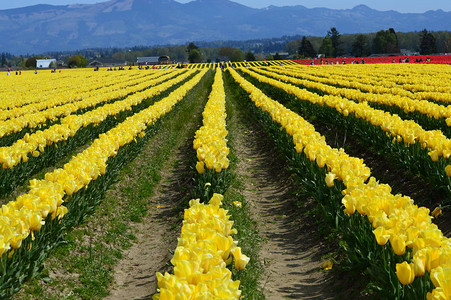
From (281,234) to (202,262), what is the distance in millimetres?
4335

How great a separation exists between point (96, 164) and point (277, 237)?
3284mm

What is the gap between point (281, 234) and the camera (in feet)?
25.2

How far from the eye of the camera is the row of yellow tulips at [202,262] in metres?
3.03

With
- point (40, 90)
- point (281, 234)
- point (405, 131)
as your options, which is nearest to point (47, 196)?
point (281, 234)

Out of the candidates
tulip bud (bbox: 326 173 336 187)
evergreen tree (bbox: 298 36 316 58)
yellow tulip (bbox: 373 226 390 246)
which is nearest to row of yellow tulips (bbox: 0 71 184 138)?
tulip bud (bbox: 326 173 336 187)

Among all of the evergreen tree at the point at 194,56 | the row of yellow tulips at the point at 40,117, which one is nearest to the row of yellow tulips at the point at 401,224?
the row of yellow tulips at the point at 40,117

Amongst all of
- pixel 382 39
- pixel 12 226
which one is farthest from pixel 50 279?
pixel 382 39

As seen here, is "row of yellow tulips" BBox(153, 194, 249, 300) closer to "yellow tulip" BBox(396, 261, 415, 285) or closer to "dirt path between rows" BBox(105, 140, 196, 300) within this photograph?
"yellow tulip" BBox(396, 261, 415, 285)

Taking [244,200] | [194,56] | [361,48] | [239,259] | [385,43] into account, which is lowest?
[244,200]

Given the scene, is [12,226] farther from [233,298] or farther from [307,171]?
[307,171]

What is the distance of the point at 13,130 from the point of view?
1303 cm

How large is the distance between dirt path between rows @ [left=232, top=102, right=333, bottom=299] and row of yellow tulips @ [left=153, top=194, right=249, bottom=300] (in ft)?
5.63

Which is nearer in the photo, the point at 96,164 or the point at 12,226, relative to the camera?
the point at 12,226

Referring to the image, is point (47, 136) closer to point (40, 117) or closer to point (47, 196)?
point (40, 117)
